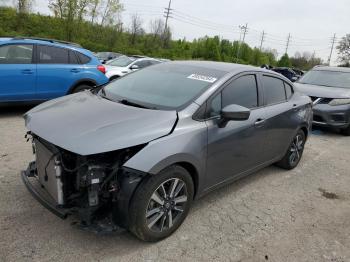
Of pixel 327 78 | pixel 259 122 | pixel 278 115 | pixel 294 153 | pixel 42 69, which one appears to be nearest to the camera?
pixel 259 122

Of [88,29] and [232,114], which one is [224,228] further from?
[88,29]

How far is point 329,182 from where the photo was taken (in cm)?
525

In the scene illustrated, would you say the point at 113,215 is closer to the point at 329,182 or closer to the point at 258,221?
the point at 258,221

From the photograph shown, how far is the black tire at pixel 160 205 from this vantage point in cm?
287

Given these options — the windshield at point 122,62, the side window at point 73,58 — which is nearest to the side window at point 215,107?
the side window at point 73,58

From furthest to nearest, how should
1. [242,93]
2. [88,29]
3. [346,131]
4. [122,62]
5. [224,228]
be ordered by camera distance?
[88,29] → [122,62] → [346,131] → [242,93] → [224,228]

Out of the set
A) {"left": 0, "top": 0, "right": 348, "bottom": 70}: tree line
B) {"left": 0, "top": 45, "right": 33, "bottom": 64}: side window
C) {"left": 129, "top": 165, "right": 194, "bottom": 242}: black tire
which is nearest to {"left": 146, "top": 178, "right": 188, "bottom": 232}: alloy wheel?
{"left": 129, "top": 165, "right": 194, "bottom": 242}: black tire

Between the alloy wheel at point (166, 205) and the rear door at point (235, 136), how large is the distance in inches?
17.0

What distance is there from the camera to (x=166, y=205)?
3152 millimetres

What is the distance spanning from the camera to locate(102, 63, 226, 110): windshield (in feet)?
11.6

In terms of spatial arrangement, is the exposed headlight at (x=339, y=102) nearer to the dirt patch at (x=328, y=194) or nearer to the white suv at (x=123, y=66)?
the dirt patch at (x=328, y=194)

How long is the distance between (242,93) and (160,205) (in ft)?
5.70

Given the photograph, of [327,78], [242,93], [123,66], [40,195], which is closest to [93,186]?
[40,195]

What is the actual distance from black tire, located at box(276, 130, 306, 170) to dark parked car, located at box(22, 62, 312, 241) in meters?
1.02
